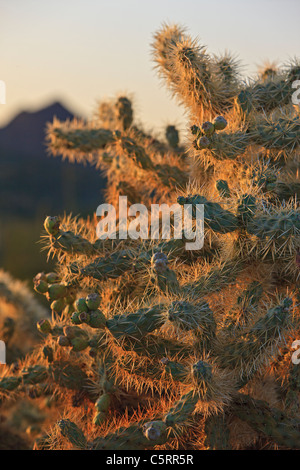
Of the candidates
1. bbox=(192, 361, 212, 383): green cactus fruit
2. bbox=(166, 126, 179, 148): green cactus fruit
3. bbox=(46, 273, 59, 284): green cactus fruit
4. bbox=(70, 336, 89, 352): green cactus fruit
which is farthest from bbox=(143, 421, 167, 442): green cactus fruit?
bbox=(166, 126, 179, 148): green cactus fruit

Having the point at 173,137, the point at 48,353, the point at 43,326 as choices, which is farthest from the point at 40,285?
the point at 173,137

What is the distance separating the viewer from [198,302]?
65.0 inches

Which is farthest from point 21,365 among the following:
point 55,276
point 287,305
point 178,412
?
point 287,305

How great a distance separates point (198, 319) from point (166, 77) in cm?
111

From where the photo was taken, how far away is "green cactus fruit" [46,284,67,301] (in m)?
1.91

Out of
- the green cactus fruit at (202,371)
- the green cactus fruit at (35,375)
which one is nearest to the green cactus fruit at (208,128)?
the green cactus fruit at (202,371)

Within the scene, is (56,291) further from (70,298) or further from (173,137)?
(173,137)

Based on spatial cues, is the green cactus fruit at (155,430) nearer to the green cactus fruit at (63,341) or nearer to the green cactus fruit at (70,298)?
the green cactus fruit at (63,341)

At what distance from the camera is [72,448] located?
1.72 metres

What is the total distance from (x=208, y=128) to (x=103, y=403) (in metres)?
0.98

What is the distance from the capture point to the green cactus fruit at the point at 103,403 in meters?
1.89

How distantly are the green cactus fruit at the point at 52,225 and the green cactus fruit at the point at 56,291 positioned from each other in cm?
18

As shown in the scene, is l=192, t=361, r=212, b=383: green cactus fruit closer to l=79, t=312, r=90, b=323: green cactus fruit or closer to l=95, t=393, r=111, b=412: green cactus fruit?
l=79, t=312, r=90, b=323: green cactus fruit
